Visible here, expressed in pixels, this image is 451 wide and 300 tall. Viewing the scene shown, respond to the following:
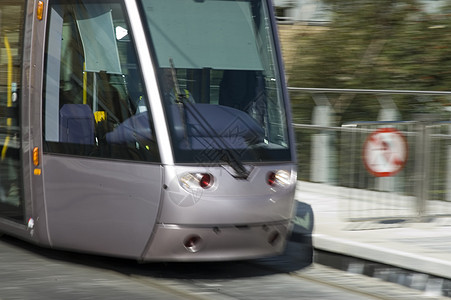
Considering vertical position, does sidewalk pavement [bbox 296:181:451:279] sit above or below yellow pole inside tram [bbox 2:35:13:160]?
below

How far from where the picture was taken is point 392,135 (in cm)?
939

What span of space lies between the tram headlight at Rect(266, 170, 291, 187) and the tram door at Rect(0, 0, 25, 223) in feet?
7.32

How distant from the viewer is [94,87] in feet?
25.1

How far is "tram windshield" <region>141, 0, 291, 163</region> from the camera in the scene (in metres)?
7.35

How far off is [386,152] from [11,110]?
3674mm

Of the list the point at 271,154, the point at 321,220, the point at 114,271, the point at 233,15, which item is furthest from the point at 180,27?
the point at 321,220

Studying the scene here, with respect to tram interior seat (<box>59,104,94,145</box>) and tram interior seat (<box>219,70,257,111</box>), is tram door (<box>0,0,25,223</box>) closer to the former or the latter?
tram interior seat (<box>59,104,94,145</box>)

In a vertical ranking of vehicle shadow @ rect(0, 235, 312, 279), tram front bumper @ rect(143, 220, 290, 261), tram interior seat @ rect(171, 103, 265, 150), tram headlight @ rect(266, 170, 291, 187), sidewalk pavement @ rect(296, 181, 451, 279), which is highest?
tram interior seat @ rect(171, 103, 265, 150)

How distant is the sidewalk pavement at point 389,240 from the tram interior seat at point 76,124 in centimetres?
248

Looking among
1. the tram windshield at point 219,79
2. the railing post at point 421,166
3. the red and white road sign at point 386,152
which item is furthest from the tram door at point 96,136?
the railing post at point 421,166

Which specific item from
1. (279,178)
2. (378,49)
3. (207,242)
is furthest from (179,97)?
(378,49)

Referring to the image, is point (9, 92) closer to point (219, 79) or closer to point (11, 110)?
point (11, 110)

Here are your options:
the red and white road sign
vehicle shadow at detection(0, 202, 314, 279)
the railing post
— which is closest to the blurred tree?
the railing post

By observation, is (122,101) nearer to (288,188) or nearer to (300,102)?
(288,188)
